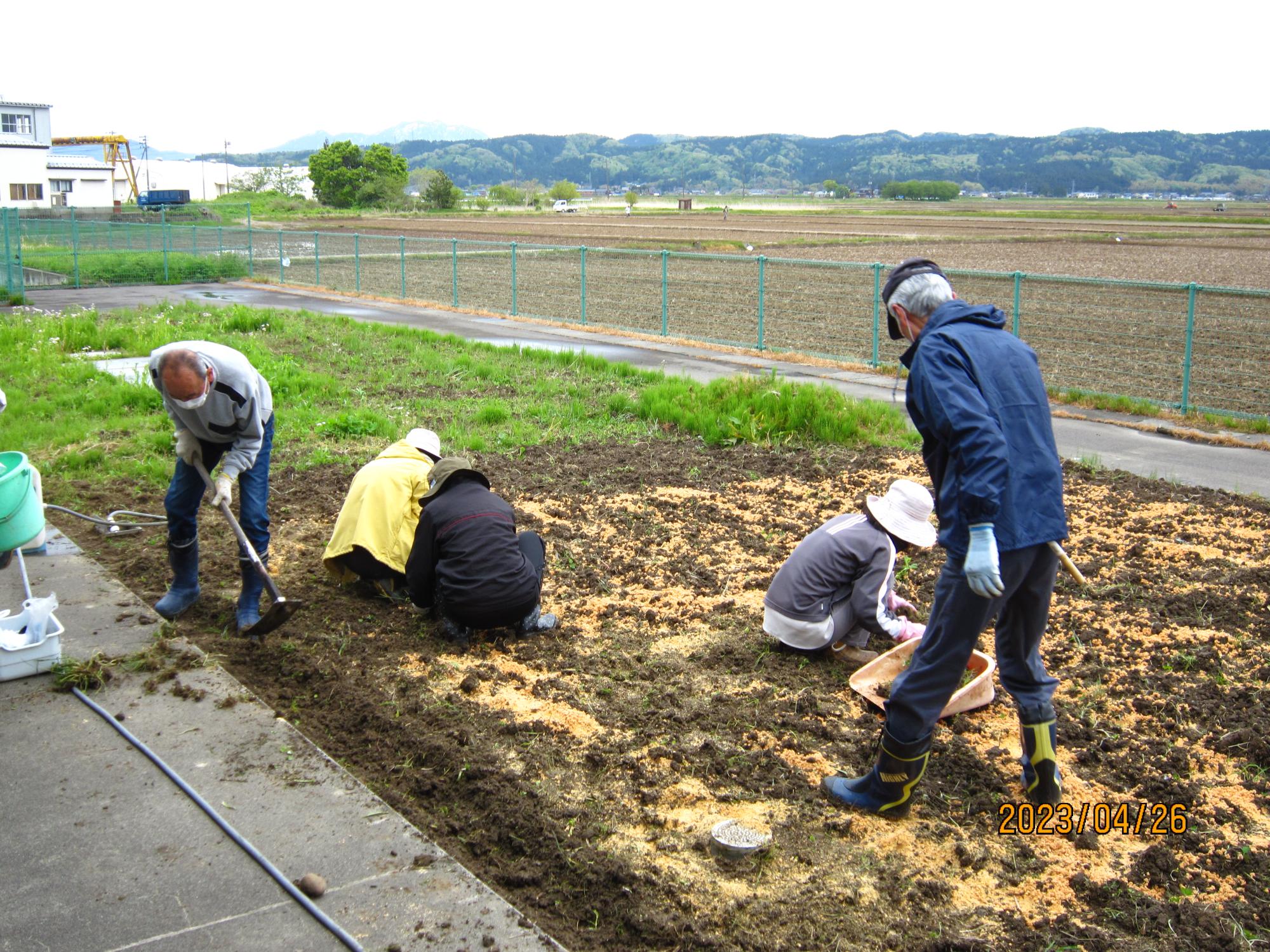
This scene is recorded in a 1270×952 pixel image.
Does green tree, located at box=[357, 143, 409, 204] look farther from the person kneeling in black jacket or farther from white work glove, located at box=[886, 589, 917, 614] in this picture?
white work glove, located at box=[886, 589, 917, 614]

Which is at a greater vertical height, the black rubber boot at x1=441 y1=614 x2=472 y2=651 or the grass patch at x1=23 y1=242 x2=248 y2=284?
the grass patch at x1=23 y1=242 x2=248 y2=284

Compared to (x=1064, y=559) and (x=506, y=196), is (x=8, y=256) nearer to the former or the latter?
(x=1064, y=559)

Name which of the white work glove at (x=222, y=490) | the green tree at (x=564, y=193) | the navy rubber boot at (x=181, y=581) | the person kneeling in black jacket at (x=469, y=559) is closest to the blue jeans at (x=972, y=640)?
the person kneeling in black jacket at (x=469, y=559)

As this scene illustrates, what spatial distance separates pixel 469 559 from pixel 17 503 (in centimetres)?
209

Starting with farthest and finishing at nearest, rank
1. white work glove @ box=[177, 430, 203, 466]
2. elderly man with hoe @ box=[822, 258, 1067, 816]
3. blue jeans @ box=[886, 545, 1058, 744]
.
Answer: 1. white work glove @ box=[177, 430, 203, 466]
2. blue jeans @ box=[886, 545, 1058, 744]
3. elderly man with hoe @ box=[822, 258, 1067, 816]

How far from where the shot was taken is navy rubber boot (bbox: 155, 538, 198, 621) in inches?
244

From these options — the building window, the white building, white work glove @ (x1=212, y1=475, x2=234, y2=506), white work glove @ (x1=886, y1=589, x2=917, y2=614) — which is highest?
the building window

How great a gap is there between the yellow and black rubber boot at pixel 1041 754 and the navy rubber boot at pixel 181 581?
4574 millimetres

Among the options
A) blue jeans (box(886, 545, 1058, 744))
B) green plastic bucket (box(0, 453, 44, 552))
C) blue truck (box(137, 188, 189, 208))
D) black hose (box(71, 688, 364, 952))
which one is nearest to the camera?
black hose (box(71, 688, 364, 952))

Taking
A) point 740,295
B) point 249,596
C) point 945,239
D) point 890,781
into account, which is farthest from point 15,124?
point 890,781

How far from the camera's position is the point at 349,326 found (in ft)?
60.4

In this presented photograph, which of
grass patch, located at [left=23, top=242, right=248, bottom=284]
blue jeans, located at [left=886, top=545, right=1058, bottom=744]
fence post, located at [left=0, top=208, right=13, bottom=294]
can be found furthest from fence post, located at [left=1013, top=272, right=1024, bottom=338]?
grass patch, located at [left=23, top=242, right=248, bottom=284]

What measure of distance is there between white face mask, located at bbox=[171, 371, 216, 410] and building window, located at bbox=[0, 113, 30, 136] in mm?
78160

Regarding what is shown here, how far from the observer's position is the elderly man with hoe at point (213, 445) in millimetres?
5316
